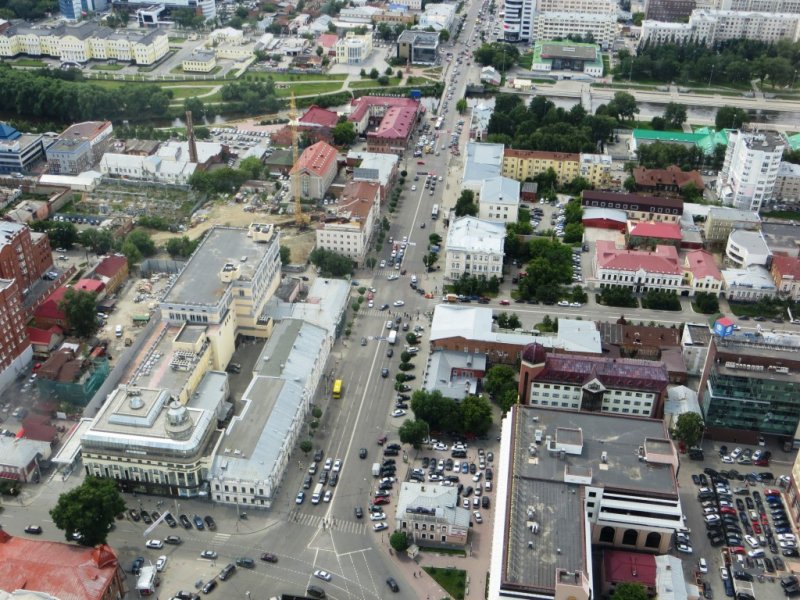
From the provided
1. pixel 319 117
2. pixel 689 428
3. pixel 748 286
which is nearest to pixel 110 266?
pixel 319 117

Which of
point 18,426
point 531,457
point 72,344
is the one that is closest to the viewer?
point 531,457

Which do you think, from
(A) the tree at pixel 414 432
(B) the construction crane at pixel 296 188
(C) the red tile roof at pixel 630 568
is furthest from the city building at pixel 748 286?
(B) the construction crane at pixel 296 188

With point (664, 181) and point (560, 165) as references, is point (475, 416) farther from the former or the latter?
point (664, 181)

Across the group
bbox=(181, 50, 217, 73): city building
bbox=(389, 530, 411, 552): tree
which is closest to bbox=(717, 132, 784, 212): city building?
bbox=(389, 530, 411, 552): tree

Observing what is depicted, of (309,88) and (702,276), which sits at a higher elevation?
(309,88)

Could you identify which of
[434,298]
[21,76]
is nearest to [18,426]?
[434,298]

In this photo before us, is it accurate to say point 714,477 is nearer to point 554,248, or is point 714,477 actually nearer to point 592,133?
point 554,248

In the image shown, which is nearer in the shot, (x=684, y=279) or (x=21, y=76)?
(x=684, y=279)

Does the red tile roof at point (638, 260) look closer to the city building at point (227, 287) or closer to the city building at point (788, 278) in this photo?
the city building at point (788, 278)
